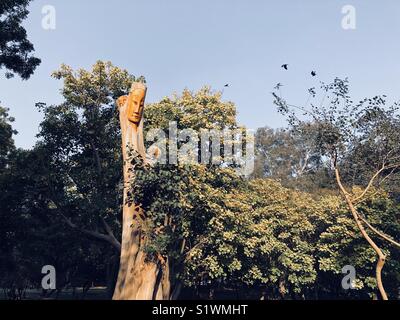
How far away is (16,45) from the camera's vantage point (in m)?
21.8

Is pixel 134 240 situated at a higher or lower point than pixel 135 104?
lower

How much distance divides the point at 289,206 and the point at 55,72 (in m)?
20.5

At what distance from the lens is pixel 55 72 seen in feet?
88.2

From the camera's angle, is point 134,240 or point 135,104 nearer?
point 134,240

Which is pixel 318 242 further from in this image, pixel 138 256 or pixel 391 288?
pixel 138 256

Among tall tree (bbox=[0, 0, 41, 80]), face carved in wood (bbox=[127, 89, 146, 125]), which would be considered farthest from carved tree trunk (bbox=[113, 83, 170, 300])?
tall tree (bbox=[0, 0, 41, 80])

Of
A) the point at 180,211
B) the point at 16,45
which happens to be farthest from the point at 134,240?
the point at 16,45

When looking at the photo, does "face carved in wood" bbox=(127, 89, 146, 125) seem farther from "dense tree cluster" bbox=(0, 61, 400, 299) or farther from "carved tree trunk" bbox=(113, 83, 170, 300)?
"dense tree cluster" bbox=(0, 61, 400, 299)

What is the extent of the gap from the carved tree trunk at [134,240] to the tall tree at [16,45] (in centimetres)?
633

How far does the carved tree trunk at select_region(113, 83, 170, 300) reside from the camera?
61.9ft

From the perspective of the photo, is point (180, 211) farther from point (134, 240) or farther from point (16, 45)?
point (16, 45)

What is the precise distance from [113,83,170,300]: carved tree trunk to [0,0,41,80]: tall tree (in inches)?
A: 249

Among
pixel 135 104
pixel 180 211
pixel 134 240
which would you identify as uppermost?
pixel 135 104

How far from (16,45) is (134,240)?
13.1 m
